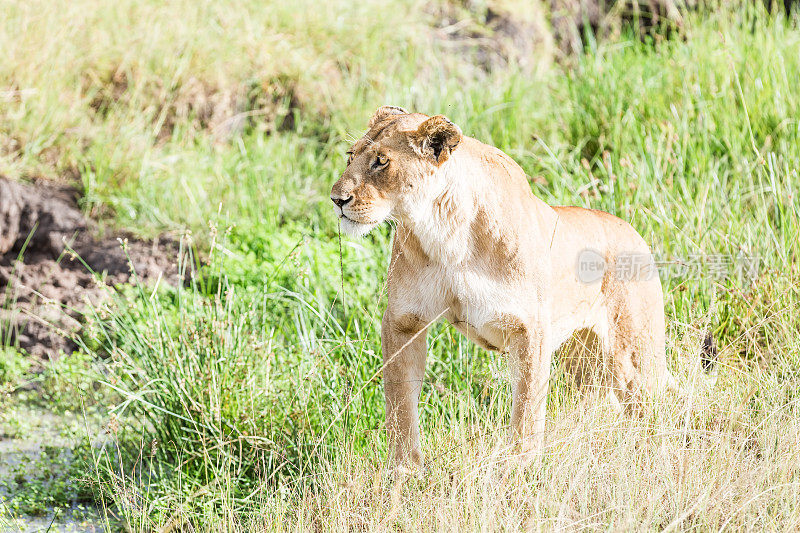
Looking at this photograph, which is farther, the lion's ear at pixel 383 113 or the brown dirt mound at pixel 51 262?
the brown dirt mound at pixel 51 262

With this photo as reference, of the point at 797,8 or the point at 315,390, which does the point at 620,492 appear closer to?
the point at 315,390

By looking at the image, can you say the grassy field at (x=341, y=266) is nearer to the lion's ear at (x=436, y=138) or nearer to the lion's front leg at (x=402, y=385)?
the lion's front leg at (x=402, y=385)

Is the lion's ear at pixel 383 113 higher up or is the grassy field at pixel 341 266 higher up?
the lion's ear at pixel 383 113

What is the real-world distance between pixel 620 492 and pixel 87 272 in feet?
13.9

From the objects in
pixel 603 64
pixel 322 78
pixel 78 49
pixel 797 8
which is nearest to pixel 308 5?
pixel 322 78

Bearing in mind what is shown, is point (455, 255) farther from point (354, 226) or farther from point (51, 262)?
point (51, 262)

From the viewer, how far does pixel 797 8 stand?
357 inches

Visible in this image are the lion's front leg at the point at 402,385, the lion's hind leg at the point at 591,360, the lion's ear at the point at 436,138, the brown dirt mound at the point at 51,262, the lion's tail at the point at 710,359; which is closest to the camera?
the lion's ear at the point at 436,138

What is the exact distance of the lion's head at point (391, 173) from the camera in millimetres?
3268

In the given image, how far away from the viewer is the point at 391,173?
3.30 m

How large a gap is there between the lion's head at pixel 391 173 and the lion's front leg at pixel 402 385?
1.47 feet

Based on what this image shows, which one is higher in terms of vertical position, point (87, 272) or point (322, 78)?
point (322, 78)

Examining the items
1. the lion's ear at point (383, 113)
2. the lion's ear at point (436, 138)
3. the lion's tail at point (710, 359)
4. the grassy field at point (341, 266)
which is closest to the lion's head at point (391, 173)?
the lion's ear at point (436, 138)

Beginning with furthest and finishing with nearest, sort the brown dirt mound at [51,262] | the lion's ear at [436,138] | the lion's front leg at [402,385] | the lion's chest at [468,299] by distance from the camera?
the brown dirt mound at [51,262]
the lion's front leg at [402,385]
the lion's chest at [468,299]
the lion's ear at [436,138]
